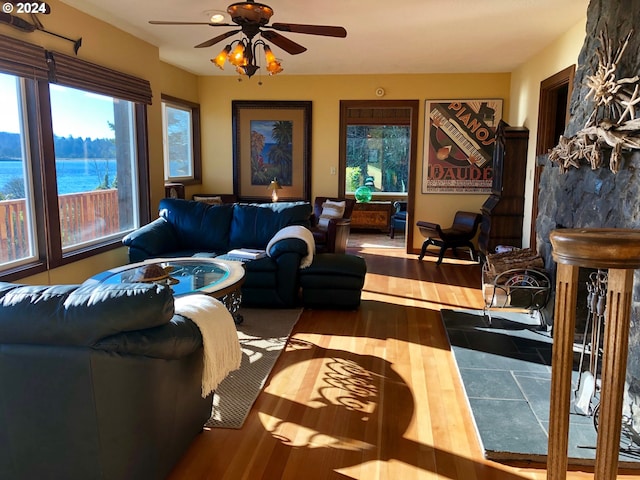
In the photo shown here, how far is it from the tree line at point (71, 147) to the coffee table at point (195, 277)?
1128mm

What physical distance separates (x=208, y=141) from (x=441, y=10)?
448cm

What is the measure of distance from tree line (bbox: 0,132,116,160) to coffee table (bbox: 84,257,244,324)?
1.13 m

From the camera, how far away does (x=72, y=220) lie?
4434mm

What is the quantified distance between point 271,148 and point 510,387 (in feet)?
17.8

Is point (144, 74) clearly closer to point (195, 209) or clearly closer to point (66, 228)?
point (195, 209)

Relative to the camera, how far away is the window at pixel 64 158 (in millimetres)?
3629

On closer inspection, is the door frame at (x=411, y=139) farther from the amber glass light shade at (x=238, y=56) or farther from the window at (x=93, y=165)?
the amber glass light shade at (x=238, y=56)

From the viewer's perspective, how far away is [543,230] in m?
4.23

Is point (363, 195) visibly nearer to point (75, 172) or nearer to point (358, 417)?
Result: point (75, 172)

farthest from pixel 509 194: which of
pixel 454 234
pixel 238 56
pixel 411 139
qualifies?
pixel 238 56

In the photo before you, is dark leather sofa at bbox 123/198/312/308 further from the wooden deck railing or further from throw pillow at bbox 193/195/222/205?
throw pillow at bbox 193/195/222/205

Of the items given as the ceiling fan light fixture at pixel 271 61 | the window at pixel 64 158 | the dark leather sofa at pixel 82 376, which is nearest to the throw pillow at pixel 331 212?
the window at pixel 64 158

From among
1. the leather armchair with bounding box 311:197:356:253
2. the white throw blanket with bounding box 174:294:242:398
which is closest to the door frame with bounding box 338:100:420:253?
the leather armchair with bounding box 311:197:356:253

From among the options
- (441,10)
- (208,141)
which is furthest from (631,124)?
(208,141)
